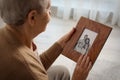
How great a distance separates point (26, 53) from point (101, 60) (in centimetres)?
128

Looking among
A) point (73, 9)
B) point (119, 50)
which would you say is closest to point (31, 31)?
point (119, 50)

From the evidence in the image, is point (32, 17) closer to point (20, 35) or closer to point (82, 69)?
point (20, 35)

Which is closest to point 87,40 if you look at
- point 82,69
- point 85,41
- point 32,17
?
point 85,41

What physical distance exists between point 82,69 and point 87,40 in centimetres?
19

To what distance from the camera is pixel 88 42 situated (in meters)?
1.24

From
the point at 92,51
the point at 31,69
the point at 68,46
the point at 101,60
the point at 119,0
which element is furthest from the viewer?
the point at 119,0

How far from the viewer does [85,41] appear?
4.10ft

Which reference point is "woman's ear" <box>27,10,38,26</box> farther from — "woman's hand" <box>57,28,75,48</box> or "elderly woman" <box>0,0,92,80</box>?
"woman's hand" <box>57,28,75,48</box>

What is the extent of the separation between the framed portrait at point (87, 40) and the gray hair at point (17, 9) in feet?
1.23

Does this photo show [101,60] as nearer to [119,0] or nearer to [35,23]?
[119,0]

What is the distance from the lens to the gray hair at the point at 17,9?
86 cm

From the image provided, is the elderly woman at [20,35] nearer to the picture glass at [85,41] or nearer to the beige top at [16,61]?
the beige top at [16,61]

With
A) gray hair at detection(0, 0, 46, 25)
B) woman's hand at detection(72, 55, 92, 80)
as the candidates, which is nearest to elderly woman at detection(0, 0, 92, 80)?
gray hair at detection(0, 0, 46, 25)

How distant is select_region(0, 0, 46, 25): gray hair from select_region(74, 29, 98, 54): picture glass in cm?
38
